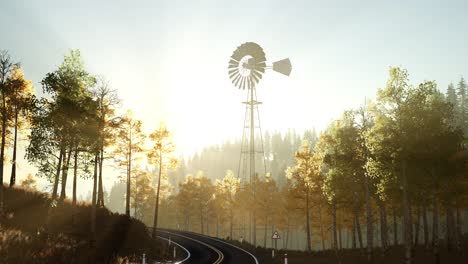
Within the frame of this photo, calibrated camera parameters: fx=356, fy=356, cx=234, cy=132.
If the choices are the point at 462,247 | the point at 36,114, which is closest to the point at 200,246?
the point at 36,114

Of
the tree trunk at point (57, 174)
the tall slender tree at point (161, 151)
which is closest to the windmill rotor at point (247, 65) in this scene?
the tall slender tree at point (161, 151)

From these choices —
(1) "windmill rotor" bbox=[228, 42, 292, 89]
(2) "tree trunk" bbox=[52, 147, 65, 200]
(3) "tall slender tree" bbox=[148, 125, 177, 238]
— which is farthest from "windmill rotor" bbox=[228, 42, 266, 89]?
(2) "tree trunk" bbox=[52, 147, 65, 200]

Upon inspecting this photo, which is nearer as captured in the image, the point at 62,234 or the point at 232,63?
the point at 62,234

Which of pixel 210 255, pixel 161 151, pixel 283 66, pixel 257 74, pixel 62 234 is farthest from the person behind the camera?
pixel 283 66

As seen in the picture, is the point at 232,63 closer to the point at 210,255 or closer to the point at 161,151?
the point at 161,151

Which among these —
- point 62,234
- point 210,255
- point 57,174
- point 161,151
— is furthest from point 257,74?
point 62,234

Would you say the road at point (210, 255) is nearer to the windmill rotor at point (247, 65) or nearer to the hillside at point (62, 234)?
the hillside at point (62, 234)

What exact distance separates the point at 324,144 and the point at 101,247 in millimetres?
19945

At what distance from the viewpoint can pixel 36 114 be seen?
23.2 meters

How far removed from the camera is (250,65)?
4372 cm

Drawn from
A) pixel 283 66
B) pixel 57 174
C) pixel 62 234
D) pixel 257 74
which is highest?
pixel 283 66

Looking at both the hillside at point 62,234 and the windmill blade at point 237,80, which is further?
the windmill blade at point 237,80

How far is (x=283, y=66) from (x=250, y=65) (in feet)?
13.8

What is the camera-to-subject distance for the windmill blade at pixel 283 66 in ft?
145
